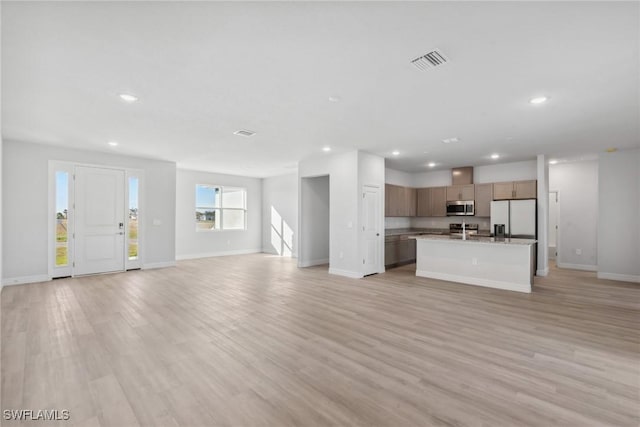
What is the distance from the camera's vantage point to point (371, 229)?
6848 millimetres

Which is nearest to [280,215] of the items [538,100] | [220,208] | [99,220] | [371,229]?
[220,208]

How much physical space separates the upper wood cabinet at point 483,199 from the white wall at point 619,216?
2.18 m

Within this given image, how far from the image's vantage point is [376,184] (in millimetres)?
7000

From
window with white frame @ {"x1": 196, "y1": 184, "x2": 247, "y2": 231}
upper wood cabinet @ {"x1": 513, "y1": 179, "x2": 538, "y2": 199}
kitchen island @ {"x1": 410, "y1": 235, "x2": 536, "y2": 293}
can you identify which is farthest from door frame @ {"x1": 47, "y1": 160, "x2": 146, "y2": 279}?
upper wood cabinet @ {"x1": 513, "y1": 179, "x2": 538, "y2": 199}

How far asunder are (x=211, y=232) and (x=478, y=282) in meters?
7.94

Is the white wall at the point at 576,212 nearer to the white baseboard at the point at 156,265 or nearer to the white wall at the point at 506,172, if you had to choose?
the white wall at the point at 506,172

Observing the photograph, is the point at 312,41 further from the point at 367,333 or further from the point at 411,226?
the point at 411,226

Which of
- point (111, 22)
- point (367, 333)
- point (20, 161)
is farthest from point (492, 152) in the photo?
point (20, 161)

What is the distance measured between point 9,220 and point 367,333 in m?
6.99

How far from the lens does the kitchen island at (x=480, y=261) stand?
525cm

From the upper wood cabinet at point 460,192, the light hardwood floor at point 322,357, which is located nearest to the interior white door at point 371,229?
the light hardwood floor at point 322,357

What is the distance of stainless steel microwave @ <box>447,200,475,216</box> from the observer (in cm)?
805

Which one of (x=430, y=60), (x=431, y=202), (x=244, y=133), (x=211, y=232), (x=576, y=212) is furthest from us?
(x=211, y=232)

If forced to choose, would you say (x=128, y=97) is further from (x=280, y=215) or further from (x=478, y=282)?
(x=280, y=215)
